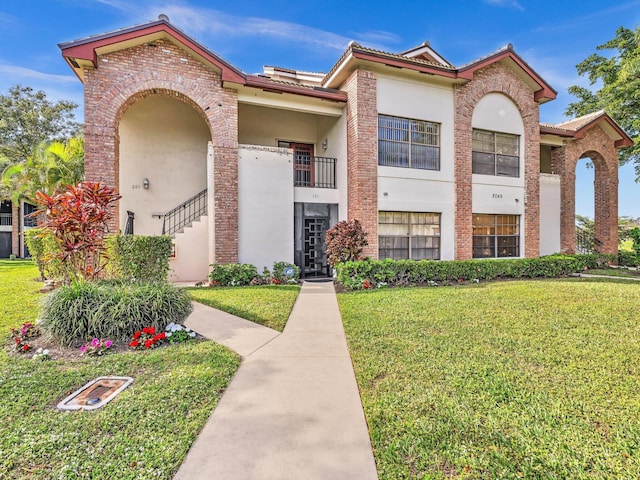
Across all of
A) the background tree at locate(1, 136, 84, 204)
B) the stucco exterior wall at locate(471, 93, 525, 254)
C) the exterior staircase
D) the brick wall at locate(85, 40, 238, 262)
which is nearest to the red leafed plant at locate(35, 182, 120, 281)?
the brick wall at locate(85, 40, 238, 262)

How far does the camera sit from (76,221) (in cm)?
523

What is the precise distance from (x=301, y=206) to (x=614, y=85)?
19.1 meters

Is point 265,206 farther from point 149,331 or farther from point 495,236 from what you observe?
point 495,236

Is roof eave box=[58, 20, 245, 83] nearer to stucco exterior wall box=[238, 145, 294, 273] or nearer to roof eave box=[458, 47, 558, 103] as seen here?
stucco exterior wall box=[238, 145, 294, 273]

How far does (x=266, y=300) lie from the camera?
24.0ft

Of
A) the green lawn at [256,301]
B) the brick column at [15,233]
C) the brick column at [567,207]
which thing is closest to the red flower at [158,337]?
the green lawn at [256,301]

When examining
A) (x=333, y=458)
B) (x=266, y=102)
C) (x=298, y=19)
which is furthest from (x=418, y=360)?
(x=298, y=19)

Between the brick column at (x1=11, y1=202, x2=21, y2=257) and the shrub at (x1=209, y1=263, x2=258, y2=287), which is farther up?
the brick column at (x1=11, y1=202, x2=21, y2=257)

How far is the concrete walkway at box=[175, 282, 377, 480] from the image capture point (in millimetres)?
2109

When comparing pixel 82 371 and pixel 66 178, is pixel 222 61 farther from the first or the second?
pixel 82 371

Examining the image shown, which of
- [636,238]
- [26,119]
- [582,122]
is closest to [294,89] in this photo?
[582,122]

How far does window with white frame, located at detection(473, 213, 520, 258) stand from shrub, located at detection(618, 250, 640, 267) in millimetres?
6222

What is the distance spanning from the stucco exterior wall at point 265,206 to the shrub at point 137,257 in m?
3.09

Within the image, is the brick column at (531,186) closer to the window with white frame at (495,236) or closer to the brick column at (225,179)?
the window with white frame at (495,236)
